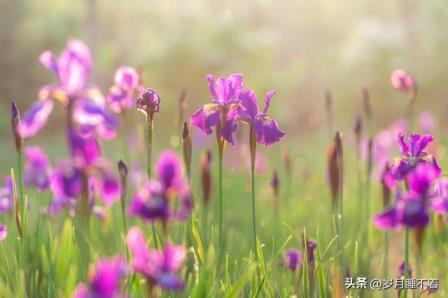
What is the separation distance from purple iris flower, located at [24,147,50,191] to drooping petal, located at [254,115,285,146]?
115cm

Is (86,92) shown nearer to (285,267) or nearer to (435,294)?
(285,267)

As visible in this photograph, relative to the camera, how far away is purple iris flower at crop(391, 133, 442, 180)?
1.81 meters

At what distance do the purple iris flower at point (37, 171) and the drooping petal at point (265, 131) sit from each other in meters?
1.15

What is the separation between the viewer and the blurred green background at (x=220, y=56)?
41.7ft

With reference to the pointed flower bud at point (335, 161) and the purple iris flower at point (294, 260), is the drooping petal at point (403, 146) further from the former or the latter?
the purple iris flower at point (294, 260)

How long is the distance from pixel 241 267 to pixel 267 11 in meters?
15.5

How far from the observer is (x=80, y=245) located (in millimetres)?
2080

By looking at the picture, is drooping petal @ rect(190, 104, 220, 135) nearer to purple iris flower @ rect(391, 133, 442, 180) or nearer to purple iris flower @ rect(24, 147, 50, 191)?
purple iris flower @ rect(391, 133, 442, 180)

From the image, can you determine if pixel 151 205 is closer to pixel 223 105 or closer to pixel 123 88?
pixel 223 105

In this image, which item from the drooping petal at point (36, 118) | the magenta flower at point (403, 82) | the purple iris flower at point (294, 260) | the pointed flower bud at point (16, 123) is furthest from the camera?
the magenta flower at point (403, 82)

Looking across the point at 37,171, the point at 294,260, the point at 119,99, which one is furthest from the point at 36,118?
the point at 37,171

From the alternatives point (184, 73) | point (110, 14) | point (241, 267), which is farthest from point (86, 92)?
point (110, 14)

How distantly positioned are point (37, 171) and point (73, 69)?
1.20 metres

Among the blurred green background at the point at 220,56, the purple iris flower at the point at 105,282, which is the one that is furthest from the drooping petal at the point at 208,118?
the blurred green background at the point at 220,56
